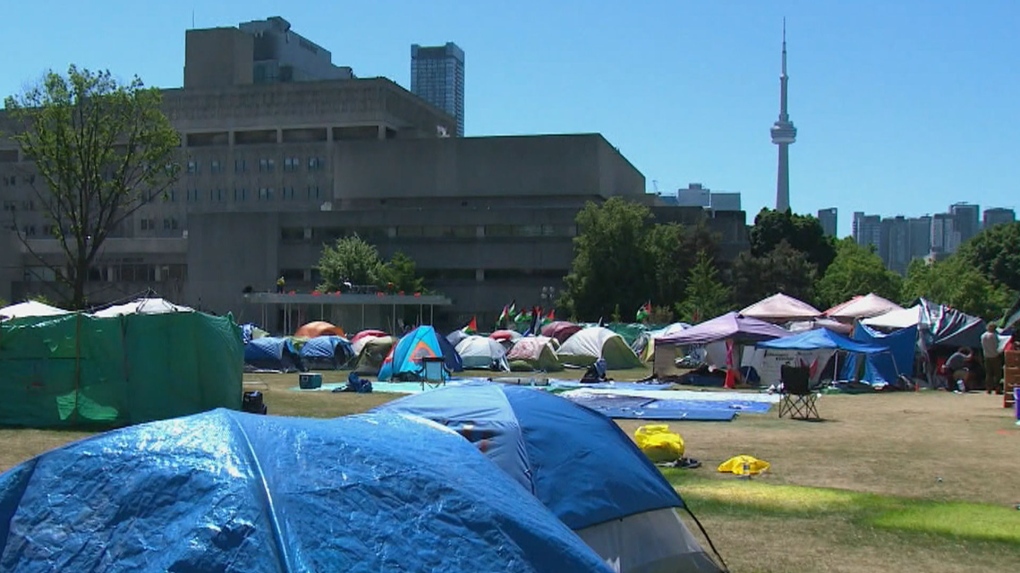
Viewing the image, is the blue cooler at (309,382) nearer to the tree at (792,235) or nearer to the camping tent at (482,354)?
the camping tent at (482,354)

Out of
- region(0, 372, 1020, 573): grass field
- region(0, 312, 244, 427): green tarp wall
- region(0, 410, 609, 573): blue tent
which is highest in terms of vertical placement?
region(0, 410, 609, 573): blue tent

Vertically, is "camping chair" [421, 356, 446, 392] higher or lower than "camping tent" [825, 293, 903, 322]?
lower

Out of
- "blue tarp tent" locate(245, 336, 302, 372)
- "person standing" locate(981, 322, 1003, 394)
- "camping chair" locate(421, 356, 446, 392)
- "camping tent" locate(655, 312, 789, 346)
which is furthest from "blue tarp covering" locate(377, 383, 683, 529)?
"blue tarp tent" locate(245, 336, 302, 372)

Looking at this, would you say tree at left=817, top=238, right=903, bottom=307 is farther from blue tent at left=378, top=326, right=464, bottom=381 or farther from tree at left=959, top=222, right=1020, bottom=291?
blue tent at left=378, top=326, right=464, bottom=381

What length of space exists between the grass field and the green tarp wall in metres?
1.13

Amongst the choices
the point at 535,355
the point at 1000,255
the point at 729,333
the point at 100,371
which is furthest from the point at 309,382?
the point at 1000,255

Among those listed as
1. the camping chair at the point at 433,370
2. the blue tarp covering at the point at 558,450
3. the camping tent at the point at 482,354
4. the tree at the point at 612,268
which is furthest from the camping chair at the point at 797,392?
the tree at the point at 612,268

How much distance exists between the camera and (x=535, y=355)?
1661 inches

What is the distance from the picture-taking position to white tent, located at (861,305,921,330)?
3438 centimetres

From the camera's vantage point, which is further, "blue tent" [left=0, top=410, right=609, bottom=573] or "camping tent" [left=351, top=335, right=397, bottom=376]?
"camping tent" [left=351, top=335, right=397, bottom=376]

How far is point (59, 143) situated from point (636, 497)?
42.1 meters

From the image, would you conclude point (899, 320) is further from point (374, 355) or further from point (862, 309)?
point (374, 355)

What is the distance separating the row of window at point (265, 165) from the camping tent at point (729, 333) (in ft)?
257

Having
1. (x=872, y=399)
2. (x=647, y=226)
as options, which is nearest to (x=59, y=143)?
(x=872, y=399)
